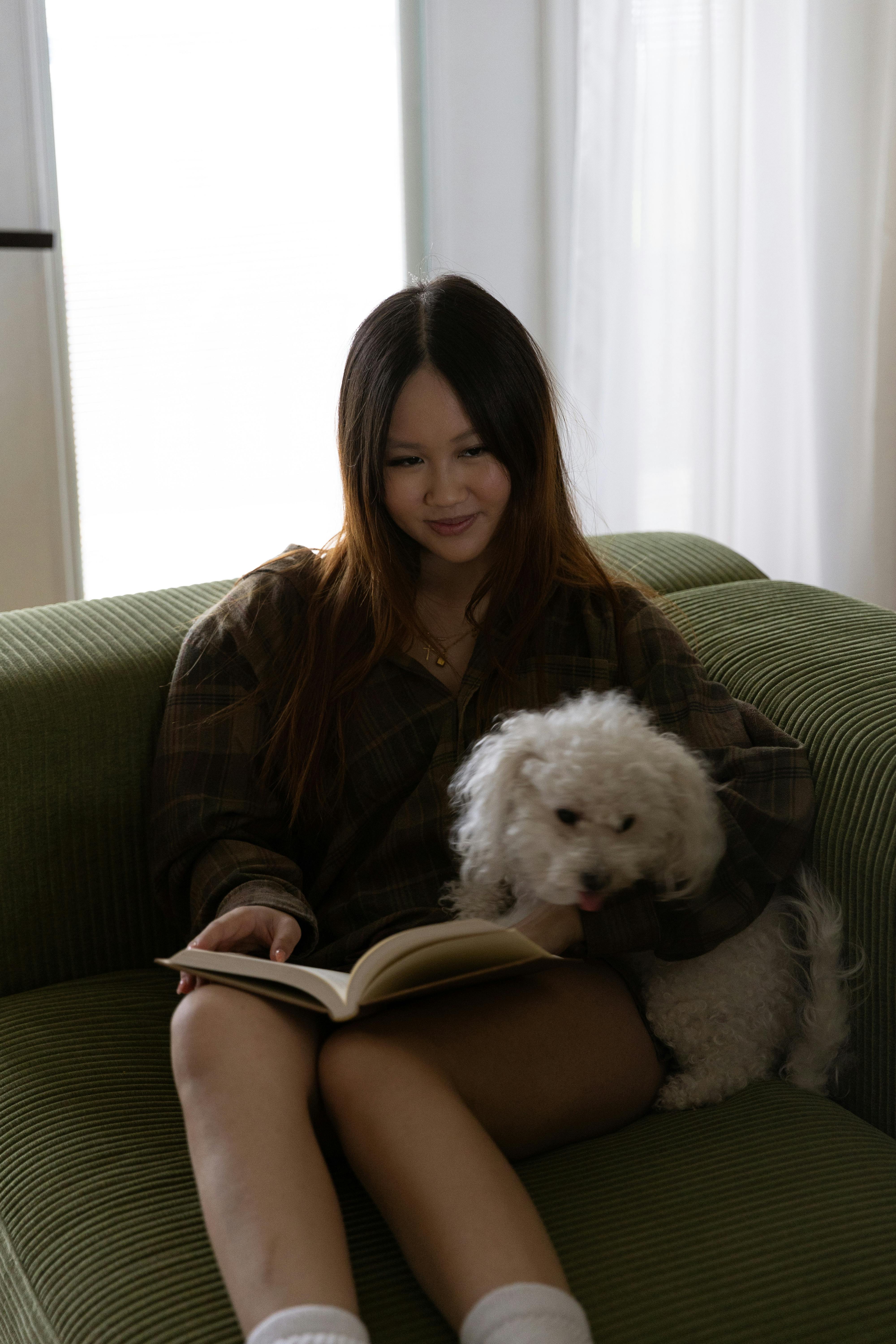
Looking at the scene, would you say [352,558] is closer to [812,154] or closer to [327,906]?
[327,906]

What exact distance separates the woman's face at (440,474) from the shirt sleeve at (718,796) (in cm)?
23

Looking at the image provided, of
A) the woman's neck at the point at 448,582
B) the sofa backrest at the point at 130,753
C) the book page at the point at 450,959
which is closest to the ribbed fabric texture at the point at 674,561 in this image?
the sofa backrest at the point at 130,753

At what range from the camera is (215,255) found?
9.34 ft

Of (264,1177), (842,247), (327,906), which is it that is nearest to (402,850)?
(327,906)

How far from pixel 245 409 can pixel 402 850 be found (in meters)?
1.85

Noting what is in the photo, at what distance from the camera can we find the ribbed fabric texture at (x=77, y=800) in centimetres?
149

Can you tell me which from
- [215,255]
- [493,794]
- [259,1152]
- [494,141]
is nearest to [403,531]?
[493,794]

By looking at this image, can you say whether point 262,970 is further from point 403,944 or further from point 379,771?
point 379,771

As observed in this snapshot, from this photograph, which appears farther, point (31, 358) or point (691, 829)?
point (31, 358)

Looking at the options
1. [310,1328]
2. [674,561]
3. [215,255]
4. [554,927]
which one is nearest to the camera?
[310,1328]

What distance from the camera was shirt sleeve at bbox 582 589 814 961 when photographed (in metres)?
1.24

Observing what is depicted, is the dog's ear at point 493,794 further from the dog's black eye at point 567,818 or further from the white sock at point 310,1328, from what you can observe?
the white sock at point 310,1328

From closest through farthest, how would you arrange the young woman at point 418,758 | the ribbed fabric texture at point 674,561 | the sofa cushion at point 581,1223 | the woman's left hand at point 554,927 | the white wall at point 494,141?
the sofa cushion at point 581,1223
the young woman at point 418,758
the woman's left hand at point 554,927
the ribbed fabric texture at point 674,561
the white wall at point 494,141

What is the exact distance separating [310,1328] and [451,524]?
2.80ft
